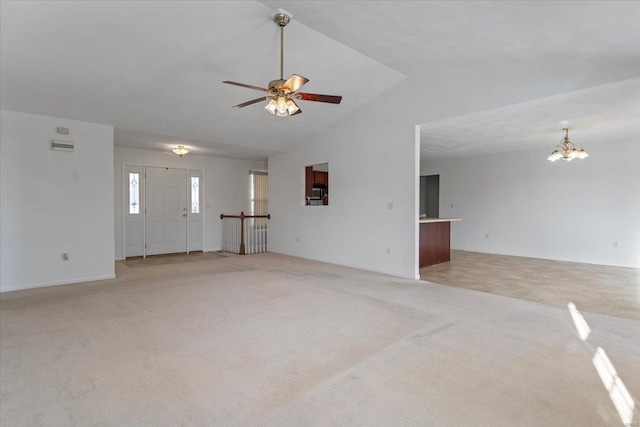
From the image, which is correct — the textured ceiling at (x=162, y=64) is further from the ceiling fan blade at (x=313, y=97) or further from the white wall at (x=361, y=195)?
the ceiling fan blade at (x=313, y=97)

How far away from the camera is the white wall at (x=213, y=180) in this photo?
7.29m

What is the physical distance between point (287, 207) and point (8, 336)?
543 cm

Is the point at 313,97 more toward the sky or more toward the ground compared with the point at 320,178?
more toward the sky

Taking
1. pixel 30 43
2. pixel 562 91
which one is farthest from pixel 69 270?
pixel 562 91

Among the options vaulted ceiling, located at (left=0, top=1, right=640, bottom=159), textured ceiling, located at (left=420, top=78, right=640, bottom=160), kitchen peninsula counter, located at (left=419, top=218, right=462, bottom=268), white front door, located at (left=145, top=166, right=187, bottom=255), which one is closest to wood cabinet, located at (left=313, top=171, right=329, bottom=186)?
textured ceiling, located at (left=420, top=78, right=640, bottom=160)

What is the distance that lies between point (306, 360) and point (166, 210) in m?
6.54

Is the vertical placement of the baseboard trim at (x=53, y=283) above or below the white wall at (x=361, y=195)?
below

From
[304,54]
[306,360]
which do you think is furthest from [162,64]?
[306,360]

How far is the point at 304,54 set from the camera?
4195mm

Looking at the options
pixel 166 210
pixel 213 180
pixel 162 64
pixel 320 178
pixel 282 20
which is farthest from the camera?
pixel 320 178

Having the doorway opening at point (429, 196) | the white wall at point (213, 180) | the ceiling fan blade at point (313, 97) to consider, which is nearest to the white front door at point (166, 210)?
the white wall at point (213, 180)

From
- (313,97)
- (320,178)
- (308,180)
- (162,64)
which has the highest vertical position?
(162,64)

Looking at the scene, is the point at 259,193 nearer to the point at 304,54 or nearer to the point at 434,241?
the point at 434,241

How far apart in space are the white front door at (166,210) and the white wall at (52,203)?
2348 millimetres
